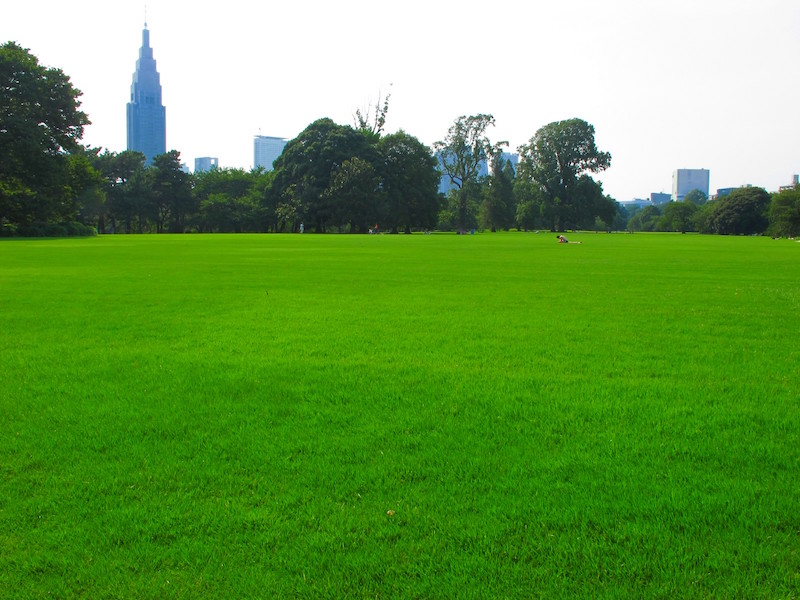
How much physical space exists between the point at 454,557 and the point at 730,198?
104m

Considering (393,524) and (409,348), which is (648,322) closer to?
(409,348)

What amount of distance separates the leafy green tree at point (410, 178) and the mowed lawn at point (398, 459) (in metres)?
67.2

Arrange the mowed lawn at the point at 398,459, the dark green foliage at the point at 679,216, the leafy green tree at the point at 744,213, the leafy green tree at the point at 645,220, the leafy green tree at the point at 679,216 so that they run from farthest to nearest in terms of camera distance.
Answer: the leafy green tree at the point at 645,220
the leafy green tree at the point at 679,216
the dark green foliage at the point at 679,216
the leafy green tree at the point at 744,213
the mowed lawn at the point at 398,459

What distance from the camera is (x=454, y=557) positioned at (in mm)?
3117

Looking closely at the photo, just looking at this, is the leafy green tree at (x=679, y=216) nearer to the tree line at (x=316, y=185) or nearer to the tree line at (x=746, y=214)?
the tree line at (x=746, y=214)

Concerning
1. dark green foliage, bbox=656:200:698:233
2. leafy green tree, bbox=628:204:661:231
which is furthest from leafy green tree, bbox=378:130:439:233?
leafy green tree, bbox=628:204:661:231

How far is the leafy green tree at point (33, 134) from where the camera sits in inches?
1791

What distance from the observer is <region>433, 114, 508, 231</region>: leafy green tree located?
8819 centimetres

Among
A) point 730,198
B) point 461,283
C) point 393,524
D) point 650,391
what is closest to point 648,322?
point 650,391

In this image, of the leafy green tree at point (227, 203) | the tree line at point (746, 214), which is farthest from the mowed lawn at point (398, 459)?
the tree line at point (746, 214)

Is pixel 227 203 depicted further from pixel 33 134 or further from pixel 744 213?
pixel 744 213

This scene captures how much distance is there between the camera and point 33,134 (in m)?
45.8

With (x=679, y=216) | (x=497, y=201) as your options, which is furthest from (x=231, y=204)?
(x=679, y=216)

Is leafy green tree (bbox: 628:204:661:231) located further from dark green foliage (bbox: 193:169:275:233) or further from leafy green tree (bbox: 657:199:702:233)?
dark green foliage (bbox: 193:169:275:233)
